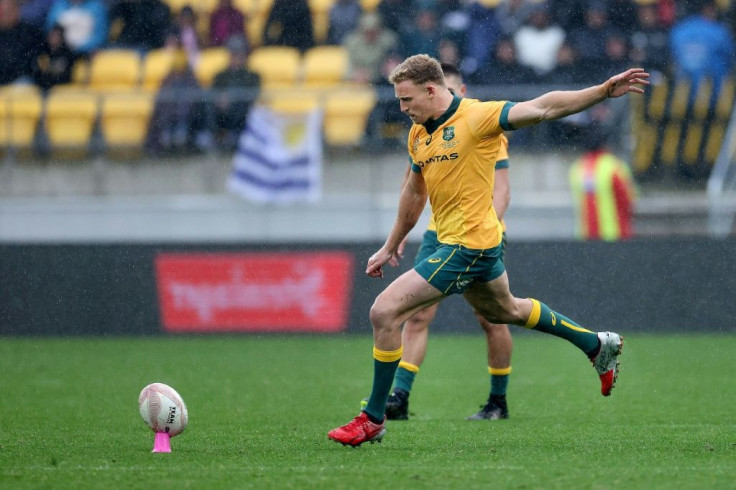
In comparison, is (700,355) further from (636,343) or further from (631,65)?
(631,65)

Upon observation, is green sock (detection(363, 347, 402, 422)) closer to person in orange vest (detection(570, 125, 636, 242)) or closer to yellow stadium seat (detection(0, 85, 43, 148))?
person in orange vest (detection(570, 125, 636, 242))

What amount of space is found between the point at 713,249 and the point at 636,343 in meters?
1.65

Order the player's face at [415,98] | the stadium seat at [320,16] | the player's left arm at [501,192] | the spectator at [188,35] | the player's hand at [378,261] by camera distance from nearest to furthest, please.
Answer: the player's face at [415,98] < the player's hand at [378,261] < the player's left arm at [501,192] < the spectator at [188,35] < the stadium seat at [320,16]

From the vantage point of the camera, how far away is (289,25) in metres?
17.4

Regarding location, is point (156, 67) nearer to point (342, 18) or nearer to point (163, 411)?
point (342, 18)

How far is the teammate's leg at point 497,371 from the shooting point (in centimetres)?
783

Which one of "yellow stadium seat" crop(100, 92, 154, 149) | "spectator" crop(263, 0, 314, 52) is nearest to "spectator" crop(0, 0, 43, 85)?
"yellow stadium seat" crop(100, 92, 154, 149)

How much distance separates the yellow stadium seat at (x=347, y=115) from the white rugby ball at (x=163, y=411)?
9.04 metres

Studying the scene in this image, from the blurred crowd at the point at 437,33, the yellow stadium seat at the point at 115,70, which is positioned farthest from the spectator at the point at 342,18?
the yellow stadium seat at the point at 115,70

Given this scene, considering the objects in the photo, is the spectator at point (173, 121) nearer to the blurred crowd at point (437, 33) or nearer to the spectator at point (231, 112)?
the spectator at point (231, 112)

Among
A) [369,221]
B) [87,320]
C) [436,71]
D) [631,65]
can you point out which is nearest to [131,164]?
[87,320]

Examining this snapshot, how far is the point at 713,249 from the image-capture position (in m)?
14.0

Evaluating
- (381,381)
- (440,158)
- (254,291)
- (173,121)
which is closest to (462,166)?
(440,158)

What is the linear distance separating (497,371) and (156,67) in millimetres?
10538
